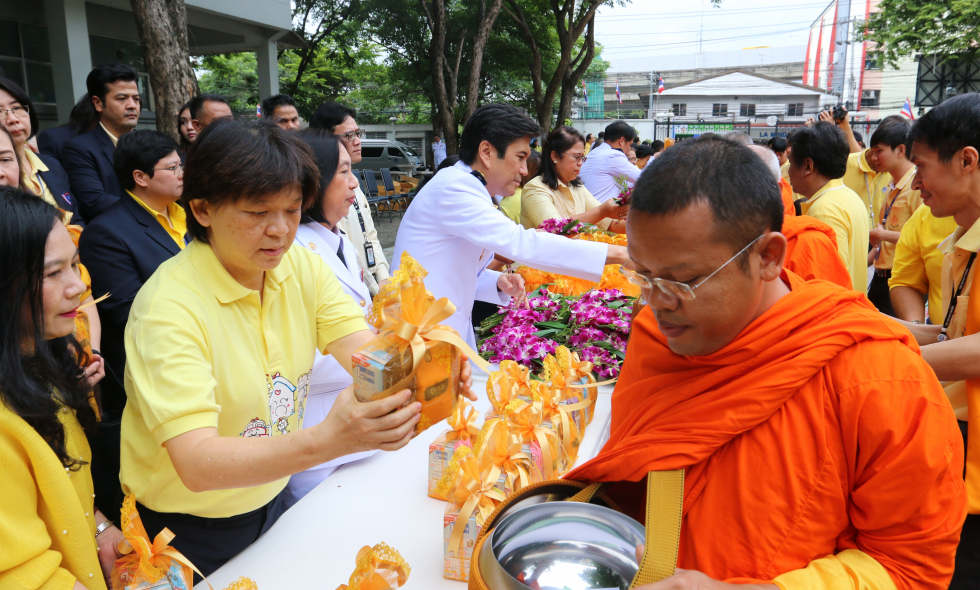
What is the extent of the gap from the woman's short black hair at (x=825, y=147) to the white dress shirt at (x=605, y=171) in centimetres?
301

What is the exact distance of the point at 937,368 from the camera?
73.4 inches

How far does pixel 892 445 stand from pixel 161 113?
5.67 m

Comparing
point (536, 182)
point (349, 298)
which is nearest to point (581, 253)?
point (349, 298)

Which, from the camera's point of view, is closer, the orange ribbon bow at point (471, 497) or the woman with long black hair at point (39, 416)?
the woman with long black hair at point (39, 416)

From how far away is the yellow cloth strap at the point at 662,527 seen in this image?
1.03 metres

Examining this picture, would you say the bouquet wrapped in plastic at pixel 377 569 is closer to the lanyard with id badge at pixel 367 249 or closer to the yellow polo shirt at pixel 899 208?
the lanyard with id badge at pixel 367 249

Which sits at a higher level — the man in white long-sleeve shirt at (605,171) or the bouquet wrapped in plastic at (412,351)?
the man in white long-sleeve shirt at (605,171)

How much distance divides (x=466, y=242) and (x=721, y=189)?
2.02 m

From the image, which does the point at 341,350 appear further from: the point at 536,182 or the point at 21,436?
the point at 536,182

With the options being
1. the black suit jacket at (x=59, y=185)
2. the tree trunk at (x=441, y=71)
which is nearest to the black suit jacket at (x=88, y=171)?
the black suit jacket at (x=59, y=185)

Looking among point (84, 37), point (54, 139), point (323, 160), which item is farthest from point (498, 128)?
point (84, 37)

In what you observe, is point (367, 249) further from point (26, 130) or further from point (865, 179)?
point (865, 179)

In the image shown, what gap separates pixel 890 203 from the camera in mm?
5320

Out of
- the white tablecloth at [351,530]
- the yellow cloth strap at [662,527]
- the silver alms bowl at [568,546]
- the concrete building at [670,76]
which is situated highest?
the concrete building at [670,76]
